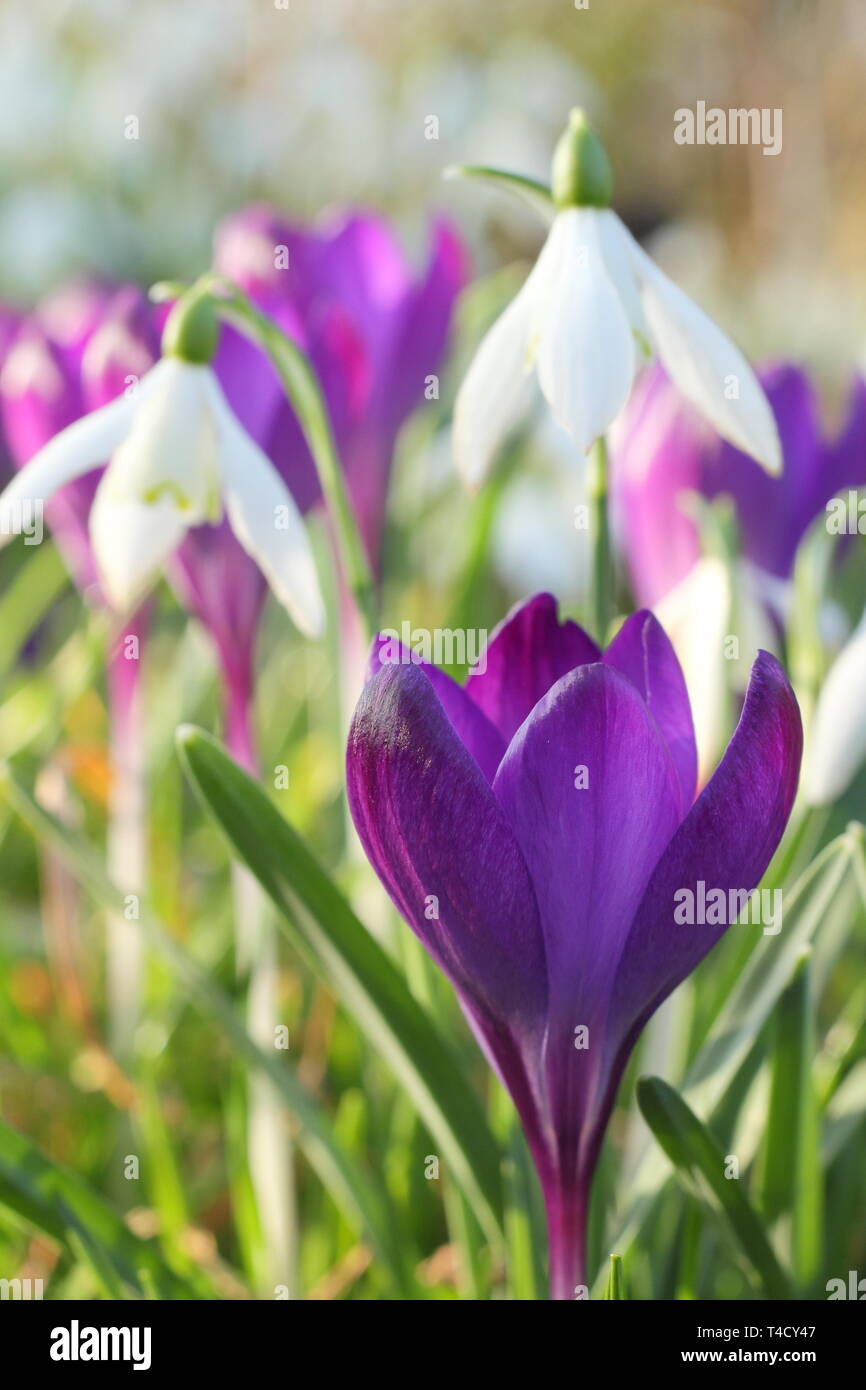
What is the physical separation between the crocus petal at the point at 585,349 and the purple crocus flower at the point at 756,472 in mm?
319

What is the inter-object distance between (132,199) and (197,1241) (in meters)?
4.21

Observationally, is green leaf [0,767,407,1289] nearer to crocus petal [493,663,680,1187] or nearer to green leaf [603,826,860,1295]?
green leaf [603,826,860,1295]

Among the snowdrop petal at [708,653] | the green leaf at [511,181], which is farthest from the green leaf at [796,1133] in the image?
the green leaf at [511,181]

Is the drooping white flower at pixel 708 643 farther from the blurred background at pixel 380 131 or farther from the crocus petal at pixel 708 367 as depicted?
the blurred background at pixel 380 131

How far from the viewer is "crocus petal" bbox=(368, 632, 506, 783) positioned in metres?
0.44

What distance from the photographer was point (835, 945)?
682mm

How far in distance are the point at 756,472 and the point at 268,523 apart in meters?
0.37

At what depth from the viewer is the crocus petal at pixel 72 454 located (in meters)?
0.57

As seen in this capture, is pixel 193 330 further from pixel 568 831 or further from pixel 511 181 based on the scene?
pixel 568 831

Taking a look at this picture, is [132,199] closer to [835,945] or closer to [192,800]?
[192,800]

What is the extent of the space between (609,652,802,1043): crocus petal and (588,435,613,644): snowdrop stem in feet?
0.42

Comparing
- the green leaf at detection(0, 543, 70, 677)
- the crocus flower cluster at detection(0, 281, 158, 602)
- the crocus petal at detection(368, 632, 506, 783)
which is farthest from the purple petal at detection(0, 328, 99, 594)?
the crocus petal at detection(368, 632, 506, 783)

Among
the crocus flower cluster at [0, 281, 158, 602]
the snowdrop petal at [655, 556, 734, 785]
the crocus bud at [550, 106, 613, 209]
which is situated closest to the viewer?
the crocus bud at [550, 106, 613, 209]
